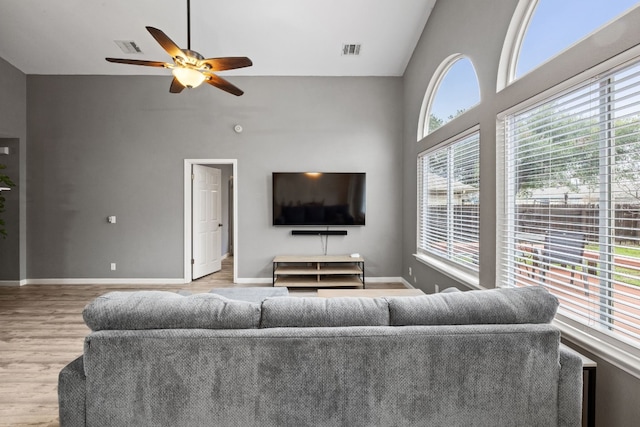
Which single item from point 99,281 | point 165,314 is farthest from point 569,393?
point 99,281

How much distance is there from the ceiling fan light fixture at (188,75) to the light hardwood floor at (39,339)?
2.37 metres

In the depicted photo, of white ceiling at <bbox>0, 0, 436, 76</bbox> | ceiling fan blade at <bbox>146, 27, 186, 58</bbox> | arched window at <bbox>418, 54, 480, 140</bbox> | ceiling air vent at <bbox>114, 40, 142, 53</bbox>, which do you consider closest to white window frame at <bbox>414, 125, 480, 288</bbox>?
arched window at <bbox>418, 54, 480, 140</bbox>

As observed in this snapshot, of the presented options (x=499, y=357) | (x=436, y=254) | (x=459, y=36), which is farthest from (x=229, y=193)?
(x=499, y=357)

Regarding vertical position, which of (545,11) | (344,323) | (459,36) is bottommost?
(344,323)

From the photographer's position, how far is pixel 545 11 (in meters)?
2.07

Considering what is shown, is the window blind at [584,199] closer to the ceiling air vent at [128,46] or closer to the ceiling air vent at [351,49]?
the ceiling air vent at [351,49]

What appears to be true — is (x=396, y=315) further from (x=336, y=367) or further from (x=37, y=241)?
(x=37, y=241)

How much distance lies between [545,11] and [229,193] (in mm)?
6849

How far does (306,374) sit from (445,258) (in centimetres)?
274

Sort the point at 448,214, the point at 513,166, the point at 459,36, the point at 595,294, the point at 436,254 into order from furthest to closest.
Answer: the point at 436,254, the point at 448,214, the point at 459,36, the point at 513,166, the point at 595,294

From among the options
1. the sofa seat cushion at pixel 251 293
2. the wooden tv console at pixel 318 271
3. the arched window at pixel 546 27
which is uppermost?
the arched window at pixel 546 27

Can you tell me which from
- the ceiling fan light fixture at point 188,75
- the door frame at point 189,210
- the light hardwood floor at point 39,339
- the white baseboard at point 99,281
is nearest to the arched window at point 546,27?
the ceiling fan light fixture at point 188,75

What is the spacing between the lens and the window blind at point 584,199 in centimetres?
146

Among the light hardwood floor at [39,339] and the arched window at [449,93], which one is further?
the arched window at [449,93]
